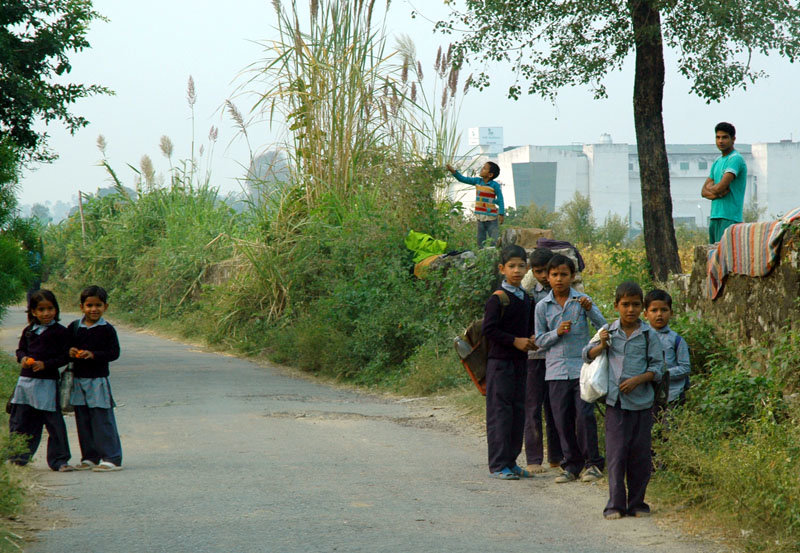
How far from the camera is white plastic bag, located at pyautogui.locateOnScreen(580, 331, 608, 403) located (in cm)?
552

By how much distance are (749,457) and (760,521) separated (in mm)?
455

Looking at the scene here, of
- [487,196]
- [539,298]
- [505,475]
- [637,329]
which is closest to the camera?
[637,329]

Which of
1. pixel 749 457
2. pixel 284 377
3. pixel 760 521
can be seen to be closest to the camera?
pixel 760 521

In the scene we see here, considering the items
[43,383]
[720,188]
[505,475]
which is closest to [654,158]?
[720,188]

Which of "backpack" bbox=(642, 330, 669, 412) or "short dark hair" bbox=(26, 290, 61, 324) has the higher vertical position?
"short dark hair" bbox=(26, 290, 61, 324)

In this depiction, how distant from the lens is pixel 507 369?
671cm

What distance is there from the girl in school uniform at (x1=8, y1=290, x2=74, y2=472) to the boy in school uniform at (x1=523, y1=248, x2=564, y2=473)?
3.28 m

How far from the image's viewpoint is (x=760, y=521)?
16.0 feet

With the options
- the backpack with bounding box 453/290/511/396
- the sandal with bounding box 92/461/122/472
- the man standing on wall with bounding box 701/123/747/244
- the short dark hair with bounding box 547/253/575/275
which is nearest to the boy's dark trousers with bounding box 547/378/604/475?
the backpack with bounding box 453/290/511/396

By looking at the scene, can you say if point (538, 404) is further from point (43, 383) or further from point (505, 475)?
point (43, 383)

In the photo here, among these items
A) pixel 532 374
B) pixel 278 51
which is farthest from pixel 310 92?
pixel 532 374

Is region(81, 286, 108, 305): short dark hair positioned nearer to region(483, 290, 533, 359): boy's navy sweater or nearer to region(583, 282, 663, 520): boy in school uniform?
region(483, 290, 533, 359): boy's navy sweater

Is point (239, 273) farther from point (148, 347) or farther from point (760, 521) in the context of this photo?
point (760, 521)

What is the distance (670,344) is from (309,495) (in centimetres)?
242
